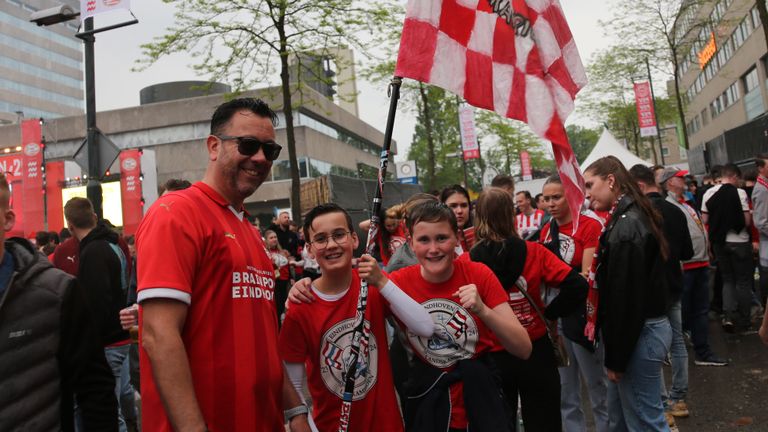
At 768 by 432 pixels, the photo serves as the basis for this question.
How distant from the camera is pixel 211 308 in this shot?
1.96 meters

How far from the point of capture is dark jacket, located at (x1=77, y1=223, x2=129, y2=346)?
486 cm

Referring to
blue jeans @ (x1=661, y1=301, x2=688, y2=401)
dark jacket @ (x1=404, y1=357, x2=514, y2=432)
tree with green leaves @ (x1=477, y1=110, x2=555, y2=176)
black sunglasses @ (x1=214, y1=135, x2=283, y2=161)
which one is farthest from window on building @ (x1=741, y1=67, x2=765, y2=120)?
black sunglasses @ (x1=214, y1=135, x2=283, y2=161)

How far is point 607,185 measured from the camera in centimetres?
393

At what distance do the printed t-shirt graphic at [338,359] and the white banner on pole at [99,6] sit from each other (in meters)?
7.41

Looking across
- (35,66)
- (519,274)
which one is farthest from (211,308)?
(35,66)

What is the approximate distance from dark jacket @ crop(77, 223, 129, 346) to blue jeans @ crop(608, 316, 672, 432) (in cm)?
385

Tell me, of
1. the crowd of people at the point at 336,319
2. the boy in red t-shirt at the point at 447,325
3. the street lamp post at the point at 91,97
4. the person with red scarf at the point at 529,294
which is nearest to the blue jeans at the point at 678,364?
the crowd of people at the point at 336,319

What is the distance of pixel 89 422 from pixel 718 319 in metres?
9.12

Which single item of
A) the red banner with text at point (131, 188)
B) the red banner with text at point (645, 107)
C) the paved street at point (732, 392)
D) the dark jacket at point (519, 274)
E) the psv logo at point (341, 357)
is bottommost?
the paved street at point (732, 392)

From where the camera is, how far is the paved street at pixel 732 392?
4.81 meters

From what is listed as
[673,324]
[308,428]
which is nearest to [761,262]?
[673,324]

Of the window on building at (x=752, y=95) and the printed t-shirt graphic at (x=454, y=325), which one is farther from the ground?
the window on building at (x=752, y=95)

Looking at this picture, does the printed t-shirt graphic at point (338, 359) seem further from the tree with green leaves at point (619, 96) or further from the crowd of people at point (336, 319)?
the tree with green leaves at point (619, 96)

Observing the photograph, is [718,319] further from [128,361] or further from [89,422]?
[89,422]
